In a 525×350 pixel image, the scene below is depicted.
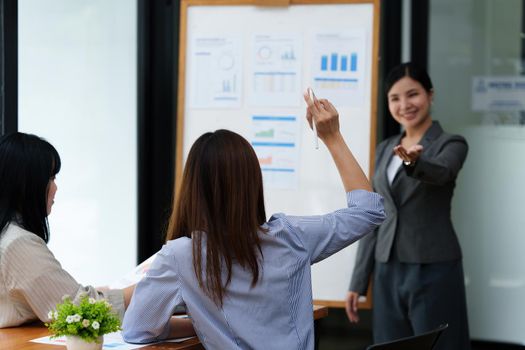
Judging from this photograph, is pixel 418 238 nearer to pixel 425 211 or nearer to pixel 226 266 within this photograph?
pixel 425 211

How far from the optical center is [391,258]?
12.6 ft

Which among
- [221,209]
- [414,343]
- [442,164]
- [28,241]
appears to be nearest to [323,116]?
[221,209]

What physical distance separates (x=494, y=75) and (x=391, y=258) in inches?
53.1

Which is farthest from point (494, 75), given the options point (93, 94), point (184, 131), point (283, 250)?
point (283, 250)

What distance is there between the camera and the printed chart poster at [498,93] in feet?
15.0

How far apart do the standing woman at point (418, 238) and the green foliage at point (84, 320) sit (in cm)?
173

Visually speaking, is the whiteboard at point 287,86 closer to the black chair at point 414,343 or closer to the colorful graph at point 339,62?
the colorful graph at point 339,62

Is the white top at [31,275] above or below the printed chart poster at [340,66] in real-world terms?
below

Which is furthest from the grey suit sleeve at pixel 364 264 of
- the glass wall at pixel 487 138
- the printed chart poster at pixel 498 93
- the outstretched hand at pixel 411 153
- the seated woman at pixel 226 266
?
the seated woman at pixel 226 266

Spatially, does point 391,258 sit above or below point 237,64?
below

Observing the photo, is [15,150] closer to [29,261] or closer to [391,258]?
[29,261]

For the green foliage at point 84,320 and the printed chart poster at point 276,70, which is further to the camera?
the printed chart poster at point 276,70

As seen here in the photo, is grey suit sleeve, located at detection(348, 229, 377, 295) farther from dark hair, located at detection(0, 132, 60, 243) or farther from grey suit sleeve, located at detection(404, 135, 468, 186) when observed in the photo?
dark hair, located at detection(0, 132, 60, 243)

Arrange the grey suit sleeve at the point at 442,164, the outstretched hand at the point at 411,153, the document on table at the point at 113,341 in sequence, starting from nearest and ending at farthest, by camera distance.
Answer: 1. the document on table at the point at 113,341
2. the outstretched hand at the point at 411,153
3. the grey suit sleeve at the point at 442,164
